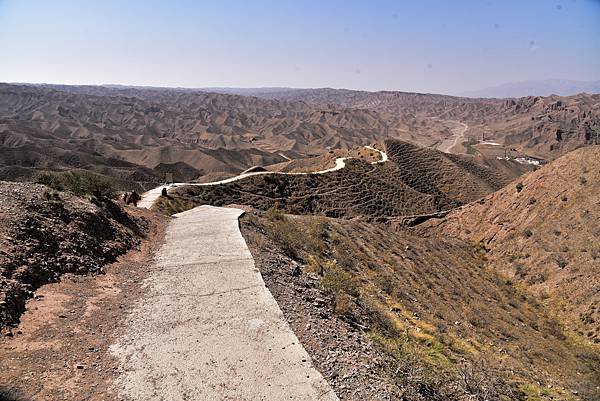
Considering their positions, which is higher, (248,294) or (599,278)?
(248,294)

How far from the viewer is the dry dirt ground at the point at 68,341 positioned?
6.00 meters

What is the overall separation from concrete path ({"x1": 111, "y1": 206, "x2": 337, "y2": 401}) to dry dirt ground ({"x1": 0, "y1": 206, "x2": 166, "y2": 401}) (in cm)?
31

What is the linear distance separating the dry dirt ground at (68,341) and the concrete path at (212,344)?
0.31m

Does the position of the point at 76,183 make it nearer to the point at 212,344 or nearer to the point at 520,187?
the point at 212,344

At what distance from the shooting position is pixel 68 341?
23.7ft

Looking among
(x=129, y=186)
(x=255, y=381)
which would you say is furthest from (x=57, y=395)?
(x=129, y=186)

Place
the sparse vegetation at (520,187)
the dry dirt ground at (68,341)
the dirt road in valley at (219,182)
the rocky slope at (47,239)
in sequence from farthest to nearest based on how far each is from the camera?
the sparse vegetation at (520,187)
the dirt road in valley at (219,182)
the rocky slope at (47,239)
the dry dirt ground at (68,341)

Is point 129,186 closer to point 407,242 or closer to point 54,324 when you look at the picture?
point 407,242

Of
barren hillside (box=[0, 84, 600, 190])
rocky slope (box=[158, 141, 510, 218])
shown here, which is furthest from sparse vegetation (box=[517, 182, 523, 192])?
barren hillside (box=[0, 84, 600, 190])

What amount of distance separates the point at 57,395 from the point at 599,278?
66.7ft

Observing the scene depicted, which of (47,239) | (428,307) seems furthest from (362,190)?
(47,239)

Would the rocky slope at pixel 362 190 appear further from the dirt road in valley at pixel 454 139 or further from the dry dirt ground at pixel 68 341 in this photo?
the dirt road in valley at pixel 454 139

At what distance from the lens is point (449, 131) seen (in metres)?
173

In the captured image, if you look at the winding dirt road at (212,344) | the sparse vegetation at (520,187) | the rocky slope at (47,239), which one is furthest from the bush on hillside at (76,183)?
the sparse vegetation at (520,187)
